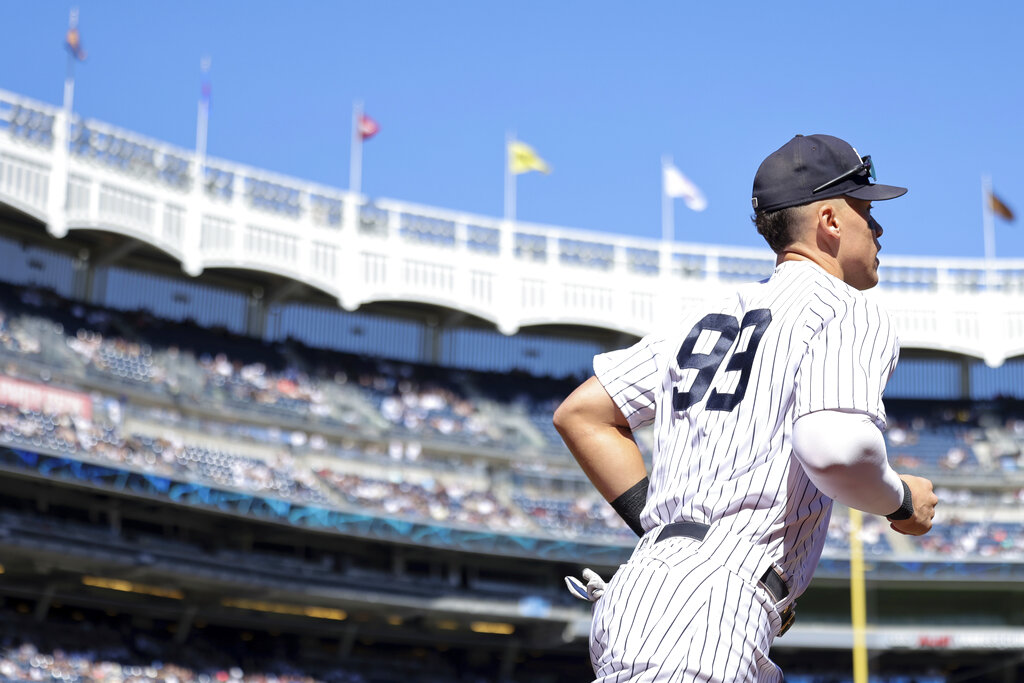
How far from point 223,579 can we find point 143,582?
1913 mm

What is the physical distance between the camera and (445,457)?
32.9 m

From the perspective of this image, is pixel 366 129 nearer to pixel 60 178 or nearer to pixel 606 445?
pixel 60 178

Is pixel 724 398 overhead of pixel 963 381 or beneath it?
beneath

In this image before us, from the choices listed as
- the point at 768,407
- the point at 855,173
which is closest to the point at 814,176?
the point at 855,173

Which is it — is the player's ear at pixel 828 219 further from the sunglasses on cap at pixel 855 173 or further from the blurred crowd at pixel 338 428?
the blurred crowd at pixel 338 428

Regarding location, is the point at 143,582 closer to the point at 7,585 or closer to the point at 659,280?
the point at 7,585

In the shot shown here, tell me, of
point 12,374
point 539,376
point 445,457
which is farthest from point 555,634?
point 12,374

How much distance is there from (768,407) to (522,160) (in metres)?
34.8

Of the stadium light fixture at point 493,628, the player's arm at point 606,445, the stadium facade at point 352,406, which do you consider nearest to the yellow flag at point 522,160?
the stadium facade at point 352,406

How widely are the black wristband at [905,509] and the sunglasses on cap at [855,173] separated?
2.04ft

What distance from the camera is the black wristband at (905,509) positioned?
2494mm

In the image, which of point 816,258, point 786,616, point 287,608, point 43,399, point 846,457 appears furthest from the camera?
→ point 287,608

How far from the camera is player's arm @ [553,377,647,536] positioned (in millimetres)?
2902

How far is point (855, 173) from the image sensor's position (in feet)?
8.84
